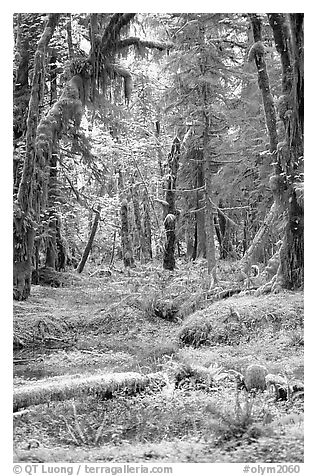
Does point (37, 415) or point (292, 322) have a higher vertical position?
point (292, 322)

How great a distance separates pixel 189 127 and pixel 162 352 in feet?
11.3

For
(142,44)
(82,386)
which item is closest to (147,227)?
(142,44)

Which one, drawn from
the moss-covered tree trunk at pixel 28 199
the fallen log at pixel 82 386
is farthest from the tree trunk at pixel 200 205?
the fallen log at pixel 82 386

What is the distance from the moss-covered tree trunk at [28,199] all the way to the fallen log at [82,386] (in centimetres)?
170

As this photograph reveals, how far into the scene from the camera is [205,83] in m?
7.05

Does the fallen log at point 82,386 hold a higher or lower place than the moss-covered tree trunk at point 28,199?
lower

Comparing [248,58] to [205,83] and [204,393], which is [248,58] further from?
[204,393]

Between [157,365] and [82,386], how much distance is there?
0.73 metres

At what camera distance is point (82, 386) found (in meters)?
4.40

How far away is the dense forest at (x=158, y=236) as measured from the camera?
13.3ft

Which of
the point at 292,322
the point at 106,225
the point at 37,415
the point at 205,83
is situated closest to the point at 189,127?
the point at 205,83

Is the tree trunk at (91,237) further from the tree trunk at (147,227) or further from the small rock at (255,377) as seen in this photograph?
the small rock at (255,377)

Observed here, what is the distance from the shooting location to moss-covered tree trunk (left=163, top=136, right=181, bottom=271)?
22.5ft
